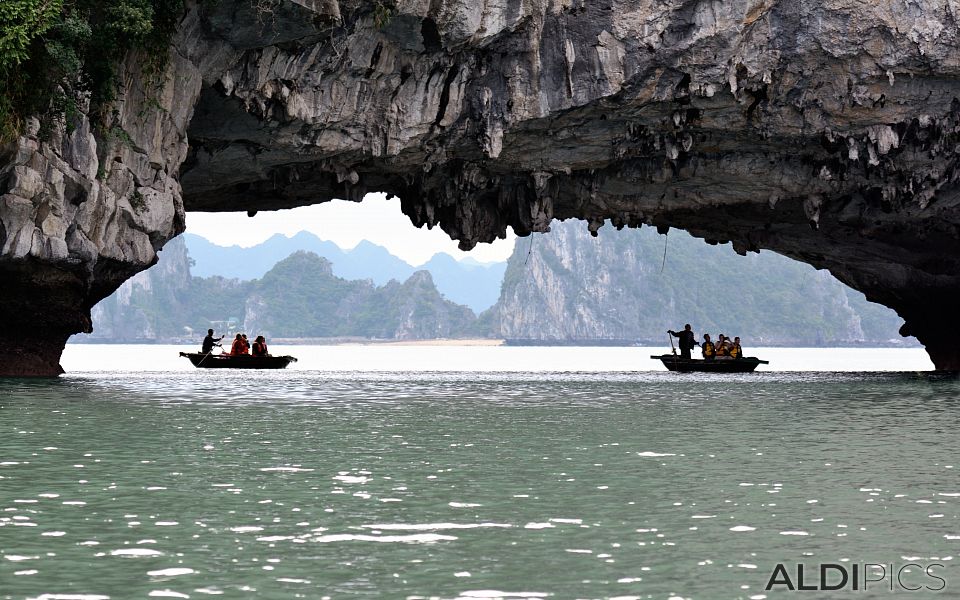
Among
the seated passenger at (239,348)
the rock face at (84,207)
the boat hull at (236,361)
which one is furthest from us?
the seated passenger at (239,348)

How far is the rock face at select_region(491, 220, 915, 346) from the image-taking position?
190 metres

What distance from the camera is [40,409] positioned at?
666 inches

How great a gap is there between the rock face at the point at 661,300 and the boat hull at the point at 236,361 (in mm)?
153680

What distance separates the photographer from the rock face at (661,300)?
190 meters

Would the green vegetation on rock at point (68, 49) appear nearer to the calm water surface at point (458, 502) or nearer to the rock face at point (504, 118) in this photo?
the rock face at point (504, 118)

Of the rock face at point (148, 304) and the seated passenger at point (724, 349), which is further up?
the rock face at point (148, 304)

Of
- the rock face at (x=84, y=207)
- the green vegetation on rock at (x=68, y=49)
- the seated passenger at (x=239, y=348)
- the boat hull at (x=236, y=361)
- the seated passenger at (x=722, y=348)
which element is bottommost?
the boat hull at (x=236, y=361)

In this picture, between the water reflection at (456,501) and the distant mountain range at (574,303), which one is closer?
the water reflection at (456,501)

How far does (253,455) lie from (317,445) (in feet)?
3.93

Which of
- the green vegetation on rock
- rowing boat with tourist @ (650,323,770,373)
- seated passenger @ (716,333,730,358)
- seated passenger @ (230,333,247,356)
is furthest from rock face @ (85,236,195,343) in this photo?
the green vegetation on rock

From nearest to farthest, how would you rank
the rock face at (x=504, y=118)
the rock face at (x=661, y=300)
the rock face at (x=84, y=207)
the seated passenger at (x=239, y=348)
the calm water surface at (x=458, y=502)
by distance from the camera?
the calm water surface at (x=458, y=502) → the rock face at (x=84, y=207) → the rock face at (x=504, y=118) → the seated passenger at (x=239, y=348) → the rock face at (x=661, y=300)

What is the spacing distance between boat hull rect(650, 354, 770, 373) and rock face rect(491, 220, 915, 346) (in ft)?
491

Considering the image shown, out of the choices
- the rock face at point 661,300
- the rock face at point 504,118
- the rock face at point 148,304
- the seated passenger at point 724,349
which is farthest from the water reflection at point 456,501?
the rock face at point 661,300

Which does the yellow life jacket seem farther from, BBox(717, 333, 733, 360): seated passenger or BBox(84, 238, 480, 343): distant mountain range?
BBox(84, 238, 480, 343): distant mountain range
